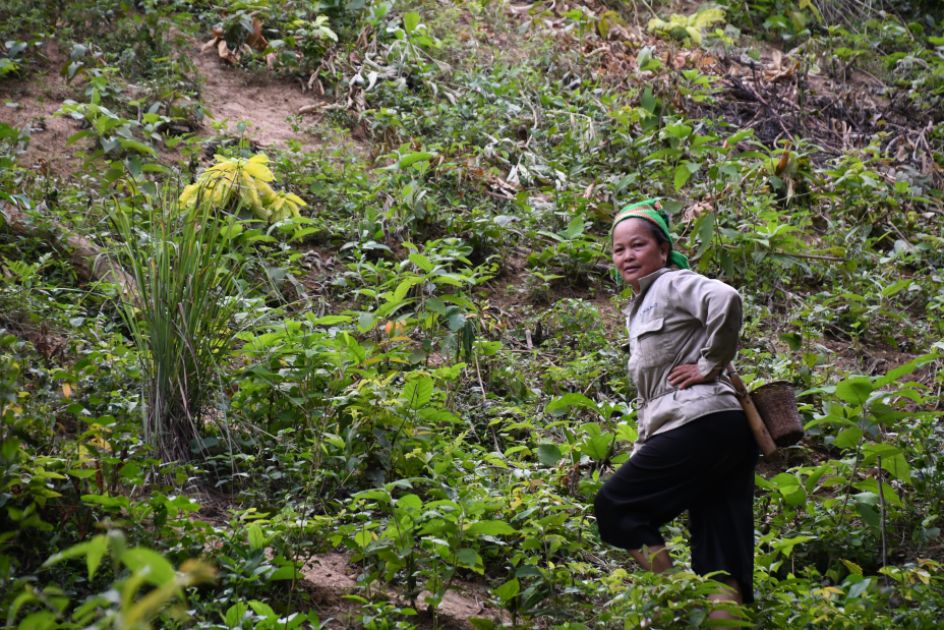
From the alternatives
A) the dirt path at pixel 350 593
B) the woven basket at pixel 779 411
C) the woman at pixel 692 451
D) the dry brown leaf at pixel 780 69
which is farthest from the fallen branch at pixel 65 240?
the dry brown leaf at pixel 780 69

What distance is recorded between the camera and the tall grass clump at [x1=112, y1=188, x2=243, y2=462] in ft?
15.1

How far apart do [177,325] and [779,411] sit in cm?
A: 282

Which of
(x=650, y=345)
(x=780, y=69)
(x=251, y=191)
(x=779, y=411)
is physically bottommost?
(x=251, y=191)

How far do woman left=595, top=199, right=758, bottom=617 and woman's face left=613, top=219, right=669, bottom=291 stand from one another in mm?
153

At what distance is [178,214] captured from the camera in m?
5.03

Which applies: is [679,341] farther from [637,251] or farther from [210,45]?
[210,45]

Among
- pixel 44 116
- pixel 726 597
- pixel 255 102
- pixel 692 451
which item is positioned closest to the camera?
pixel 726 597

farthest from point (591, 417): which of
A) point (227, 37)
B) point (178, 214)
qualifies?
point (227, 37)

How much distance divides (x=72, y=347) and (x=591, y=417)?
3.07m

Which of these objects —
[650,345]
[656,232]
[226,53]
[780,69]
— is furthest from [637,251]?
[780,69]

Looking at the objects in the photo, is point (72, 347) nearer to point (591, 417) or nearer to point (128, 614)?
point (591, 417)

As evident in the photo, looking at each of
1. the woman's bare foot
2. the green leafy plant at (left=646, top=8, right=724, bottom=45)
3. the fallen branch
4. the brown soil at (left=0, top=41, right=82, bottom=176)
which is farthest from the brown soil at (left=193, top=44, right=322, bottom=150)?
the woman's bare foot

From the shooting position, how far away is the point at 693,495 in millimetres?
3949

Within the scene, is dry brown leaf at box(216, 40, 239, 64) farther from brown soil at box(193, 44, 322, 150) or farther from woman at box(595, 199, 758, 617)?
woman at box(595, 199, 758, 617)
